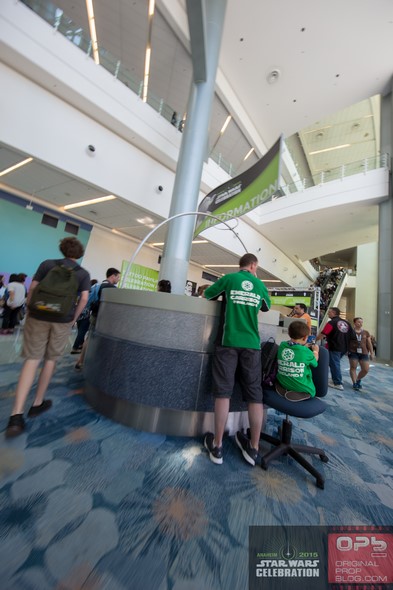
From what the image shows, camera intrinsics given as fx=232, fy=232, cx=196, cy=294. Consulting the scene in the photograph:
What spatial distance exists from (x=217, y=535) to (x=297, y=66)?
40.9 ft

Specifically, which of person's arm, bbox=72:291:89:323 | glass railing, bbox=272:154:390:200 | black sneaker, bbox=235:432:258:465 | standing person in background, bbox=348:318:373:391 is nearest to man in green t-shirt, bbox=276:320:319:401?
black sneaker, bbox=235:432:258:465

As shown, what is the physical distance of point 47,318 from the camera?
189 cm

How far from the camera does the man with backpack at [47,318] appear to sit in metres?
1.87

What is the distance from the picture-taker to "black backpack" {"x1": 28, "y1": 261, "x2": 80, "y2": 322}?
188 cm

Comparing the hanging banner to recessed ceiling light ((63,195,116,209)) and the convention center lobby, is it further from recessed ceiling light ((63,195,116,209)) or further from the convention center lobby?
recessed ceiling light ((63,195,116,209))

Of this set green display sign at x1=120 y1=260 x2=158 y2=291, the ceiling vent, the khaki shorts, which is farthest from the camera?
the ceiling vent

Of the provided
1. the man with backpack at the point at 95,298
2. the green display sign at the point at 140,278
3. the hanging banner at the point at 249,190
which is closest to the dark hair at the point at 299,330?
the hanging banner at the point at 249,190

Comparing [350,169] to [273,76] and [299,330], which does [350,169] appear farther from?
[299,330]

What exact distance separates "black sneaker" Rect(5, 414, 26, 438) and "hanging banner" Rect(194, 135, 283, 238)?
3.31 meters

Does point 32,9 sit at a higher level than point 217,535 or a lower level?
higher

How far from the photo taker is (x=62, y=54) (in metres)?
5.27

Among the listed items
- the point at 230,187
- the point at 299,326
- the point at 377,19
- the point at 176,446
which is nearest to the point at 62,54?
the point at 230,187

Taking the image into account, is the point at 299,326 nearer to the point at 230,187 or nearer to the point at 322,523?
the point at 322,523

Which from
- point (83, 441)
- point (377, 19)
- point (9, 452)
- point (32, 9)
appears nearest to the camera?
point (9, 452)
